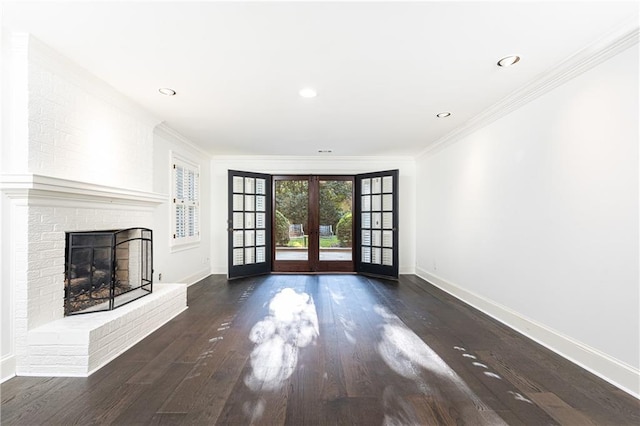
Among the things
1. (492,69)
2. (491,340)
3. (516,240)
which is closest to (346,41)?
(492,69)

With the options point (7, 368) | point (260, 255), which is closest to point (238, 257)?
point (260, 255)

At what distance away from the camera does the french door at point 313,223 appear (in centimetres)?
622

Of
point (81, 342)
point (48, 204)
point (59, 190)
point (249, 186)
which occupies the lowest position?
point (81, 342)

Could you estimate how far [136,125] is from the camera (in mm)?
3463

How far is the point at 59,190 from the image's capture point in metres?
2.30

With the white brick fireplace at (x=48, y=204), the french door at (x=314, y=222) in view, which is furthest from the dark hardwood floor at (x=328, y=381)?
the french door at (x=314, y=222)

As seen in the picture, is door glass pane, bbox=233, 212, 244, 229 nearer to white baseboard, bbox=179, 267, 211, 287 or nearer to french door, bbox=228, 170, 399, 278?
french door, bbox=228, 170, 399, 278

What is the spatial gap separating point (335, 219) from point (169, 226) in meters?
3.17

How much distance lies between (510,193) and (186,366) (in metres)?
3.49

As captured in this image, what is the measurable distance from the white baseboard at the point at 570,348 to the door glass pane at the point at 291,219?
11.2ft

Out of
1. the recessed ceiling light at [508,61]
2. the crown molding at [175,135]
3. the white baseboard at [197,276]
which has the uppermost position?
the recessed ceiling light at [508,61]

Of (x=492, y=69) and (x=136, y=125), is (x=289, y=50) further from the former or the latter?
(x=136, y=125)

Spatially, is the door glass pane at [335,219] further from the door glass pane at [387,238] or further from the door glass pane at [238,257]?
the door glass pane at [238,257]

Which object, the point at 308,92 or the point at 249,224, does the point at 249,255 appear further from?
the point at 308,92
